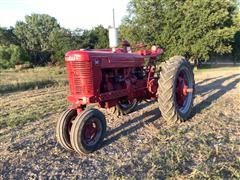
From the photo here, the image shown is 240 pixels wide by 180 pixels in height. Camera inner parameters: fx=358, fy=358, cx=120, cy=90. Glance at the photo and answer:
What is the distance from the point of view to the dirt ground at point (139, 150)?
4824mm

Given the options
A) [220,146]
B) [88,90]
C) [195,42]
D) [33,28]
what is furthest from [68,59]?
[33,28]

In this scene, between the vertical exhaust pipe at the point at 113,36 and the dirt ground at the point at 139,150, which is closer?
the dirt ground at the point at 139,150

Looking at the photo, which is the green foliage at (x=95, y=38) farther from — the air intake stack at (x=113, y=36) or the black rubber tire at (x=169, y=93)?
the air intake stack at (x=113, y=36)

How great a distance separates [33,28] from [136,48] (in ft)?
185

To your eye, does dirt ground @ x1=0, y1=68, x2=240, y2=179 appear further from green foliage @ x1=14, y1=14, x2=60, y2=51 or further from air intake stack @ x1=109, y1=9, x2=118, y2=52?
green foliage @ x1=14, y1=14, x2=60, y2=51

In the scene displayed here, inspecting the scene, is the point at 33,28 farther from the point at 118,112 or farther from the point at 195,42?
the point at 118,112

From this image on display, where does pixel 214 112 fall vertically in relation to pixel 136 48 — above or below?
below

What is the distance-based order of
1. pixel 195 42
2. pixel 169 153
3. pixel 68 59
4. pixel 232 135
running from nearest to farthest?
pixel 169 153, pixel 68 59, pixel 232 135, pixel 195 42

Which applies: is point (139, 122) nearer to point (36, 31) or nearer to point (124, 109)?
point (124, 109)

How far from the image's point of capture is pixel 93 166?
514cm

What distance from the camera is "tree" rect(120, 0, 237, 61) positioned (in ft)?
80.6

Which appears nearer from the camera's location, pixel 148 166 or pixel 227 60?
pixel 148 166

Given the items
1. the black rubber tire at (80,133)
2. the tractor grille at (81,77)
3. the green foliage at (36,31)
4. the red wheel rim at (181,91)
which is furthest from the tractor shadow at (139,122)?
the green foliage at (36,31)

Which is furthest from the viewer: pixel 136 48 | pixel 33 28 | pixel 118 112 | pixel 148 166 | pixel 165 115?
pixel 33 28
